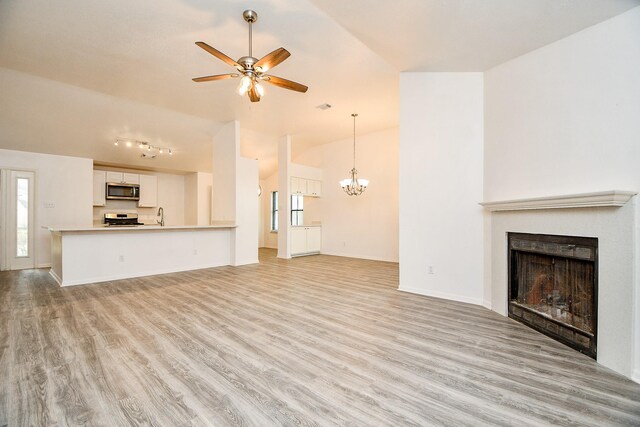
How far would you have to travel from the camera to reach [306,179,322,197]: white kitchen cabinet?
8277 mm

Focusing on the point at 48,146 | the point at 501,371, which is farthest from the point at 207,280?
the point at 48,146

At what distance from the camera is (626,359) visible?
6.64 feet

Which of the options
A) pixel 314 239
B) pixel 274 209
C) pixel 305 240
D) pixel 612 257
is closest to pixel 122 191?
pixel 274 209

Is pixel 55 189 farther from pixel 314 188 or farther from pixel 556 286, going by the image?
pixel 556 286

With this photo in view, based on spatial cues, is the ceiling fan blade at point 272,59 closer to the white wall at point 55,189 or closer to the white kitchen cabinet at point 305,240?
Result: the white kitchen cabinet at point 305,240

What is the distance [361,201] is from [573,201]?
17.9 ft

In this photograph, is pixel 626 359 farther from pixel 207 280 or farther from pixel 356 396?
pixel 207 280

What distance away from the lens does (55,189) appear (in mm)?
6375

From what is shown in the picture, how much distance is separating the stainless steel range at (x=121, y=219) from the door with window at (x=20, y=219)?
4.85 ft

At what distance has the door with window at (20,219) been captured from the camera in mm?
5883

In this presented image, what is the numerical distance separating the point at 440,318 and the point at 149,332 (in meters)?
3.09

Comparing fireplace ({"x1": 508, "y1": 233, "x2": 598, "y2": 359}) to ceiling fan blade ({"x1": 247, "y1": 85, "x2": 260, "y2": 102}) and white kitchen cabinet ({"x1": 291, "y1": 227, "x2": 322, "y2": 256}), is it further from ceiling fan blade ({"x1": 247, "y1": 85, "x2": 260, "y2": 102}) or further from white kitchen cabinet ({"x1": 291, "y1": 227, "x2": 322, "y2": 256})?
white kitchen cabinet ({"x1": 291, "y1": 227, "x2": 322, "y2": 256})

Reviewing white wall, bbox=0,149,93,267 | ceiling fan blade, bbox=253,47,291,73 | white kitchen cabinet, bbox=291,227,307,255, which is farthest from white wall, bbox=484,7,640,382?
white wall, bbox=0,149,93,267

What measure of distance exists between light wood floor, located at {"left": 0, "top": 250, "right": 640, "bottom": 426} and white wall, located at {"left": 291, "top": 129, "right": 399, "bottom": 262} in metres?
3.61
